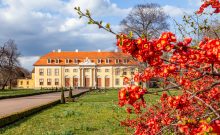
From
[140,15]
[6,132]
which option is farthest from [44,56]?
[6,132]

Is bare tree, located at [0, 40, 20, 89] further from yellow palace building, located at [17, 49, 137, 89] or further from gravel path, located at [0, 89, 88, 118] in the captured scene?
gravel path, located at [0, 89, 88, 118]

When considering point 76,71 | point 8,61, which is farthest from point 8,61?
point 76,71

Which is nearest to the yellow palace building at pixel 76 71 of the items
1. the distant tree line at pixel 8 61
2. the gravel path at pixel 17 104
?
the distant tree line at pixel 8 61

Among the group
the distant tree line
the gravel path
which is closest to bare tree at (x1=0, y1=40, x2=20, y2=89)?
the distant tree line

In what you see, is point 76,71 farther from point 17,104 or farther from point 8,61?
point 17,104

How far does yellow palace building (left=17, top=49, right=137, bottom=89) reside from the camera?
95750 mm

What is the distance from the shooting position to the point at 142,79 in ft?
19.0

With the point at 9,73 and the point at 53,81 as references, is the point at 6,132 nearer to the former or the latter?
the point at 9,73

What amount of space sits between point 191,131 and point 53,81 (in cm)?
9516

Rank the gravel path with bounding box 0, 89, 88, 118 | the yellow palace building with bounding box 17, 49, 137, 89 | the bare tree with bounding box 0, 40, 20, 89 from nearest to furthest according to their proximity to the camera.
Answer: the gravel path with bounding box 0, 89, 88, 118, the bare tree with bounding box 0, 40, 20, 89, the yellow palace building with bounding box 17, 49, 137, 89

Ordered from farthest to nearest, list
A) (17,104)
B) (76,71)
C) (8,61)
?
1. (76,71)
2. (8,61)
3. (17,104)

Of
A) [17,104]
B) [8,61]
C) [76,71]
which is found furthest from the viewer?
[76,71]

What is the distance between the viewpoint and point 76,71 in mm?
97188

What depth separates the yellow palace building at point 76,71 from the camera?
95.8 meters
